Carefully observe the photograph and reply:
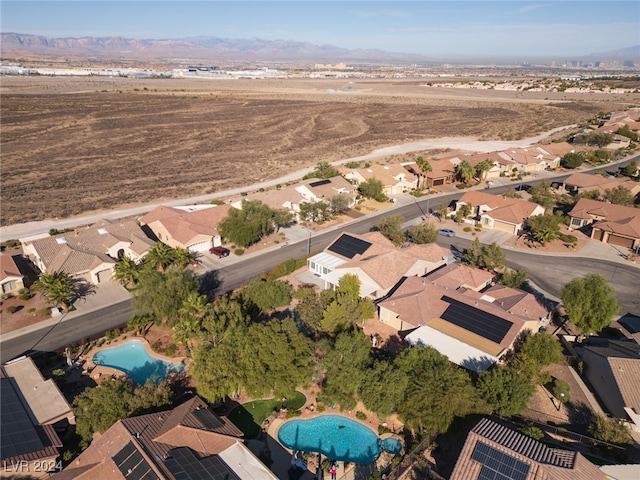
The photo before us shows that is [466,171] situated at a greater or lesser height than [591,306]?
lesser

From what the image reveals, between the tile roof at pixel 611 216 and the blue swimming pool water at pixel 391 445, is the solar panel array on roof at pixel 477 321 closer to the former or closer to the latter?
the blue swimming pool water at pixel 391 445

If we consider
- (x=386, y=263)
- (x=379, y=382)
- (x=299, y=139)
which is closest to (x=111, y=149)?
(x=299, y=139)

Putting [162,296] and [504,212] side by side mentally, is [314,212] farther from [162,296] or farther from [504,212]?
[162,296]

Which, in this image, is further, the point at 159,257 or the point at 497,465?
the point at 159,257

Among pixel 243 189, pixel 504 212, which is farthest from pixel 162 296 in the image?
pixel 504 212

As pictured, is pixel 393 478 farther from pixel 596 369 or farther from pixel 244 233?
pixel 244 233

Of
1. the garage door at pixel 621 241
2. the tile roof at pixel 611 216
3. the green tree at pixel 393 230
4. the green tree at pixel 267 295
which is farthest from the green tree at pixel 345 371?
the garage door at pixel 621 241
